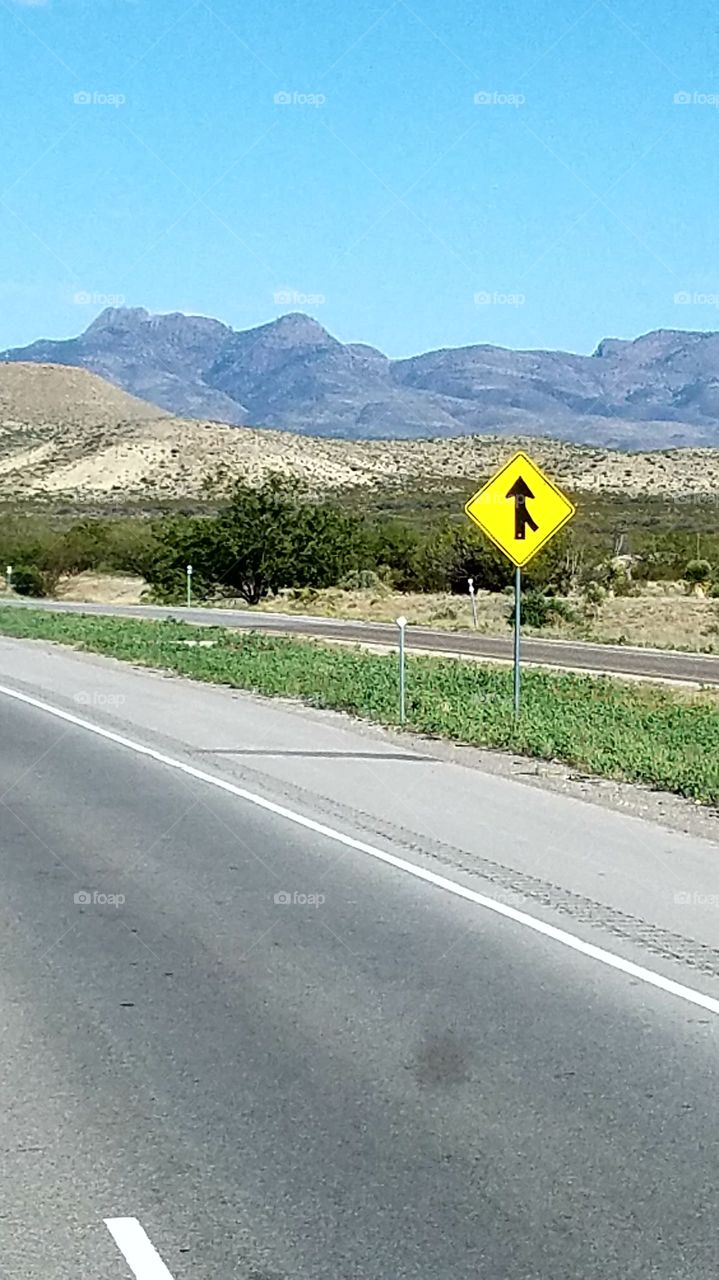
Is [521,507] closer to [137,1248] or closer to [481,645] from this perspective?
[137,1248]

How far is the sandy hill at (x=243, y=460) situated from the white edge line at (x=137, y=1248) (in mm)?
126812

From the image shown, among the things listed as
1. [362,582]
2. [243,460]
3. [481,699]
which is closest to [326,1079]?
[481,699]

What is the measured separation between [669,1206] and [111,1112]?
2.23 m

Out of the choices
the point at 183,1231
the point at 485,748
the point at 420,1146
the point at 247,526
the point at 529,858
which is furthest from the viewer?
the point at 247,526

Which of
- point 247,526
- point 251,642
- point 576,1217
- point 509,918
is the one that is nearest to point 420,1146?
point 576,1217

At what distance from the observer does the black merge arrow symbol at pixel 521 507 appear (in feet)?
74.8

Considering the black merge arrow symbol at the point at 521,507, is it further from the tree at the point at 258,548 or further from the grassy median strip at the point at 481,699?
the tree at the point at 258,548

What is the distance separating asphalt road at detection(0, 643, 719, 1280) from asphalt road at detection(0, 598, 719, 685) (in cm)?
2281

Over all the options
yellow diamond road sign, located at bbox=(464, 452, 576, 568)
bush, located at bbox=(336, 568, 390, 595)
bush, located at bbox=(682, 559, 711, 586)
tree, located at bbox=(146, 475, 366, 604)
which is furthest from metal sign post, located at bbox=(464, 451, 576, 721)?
bush, located at bbox=(336, 568, 390, 595)

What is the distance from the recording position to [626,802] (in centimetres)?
1606

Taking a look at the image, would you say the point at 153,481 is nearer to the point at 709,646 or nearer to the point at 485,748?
the point at 709,646

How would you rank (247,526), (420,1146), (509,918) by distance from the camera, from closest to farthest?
1. (420,1146)
2. (509,918)
3. (247,526)

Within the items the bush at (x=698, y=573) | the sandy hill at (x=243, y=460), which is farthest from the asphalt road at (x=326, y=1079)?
the sandy hill at (x=243, y=460)

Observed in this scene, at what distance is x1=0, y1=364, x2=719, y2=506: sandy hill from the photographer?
5438 inches
